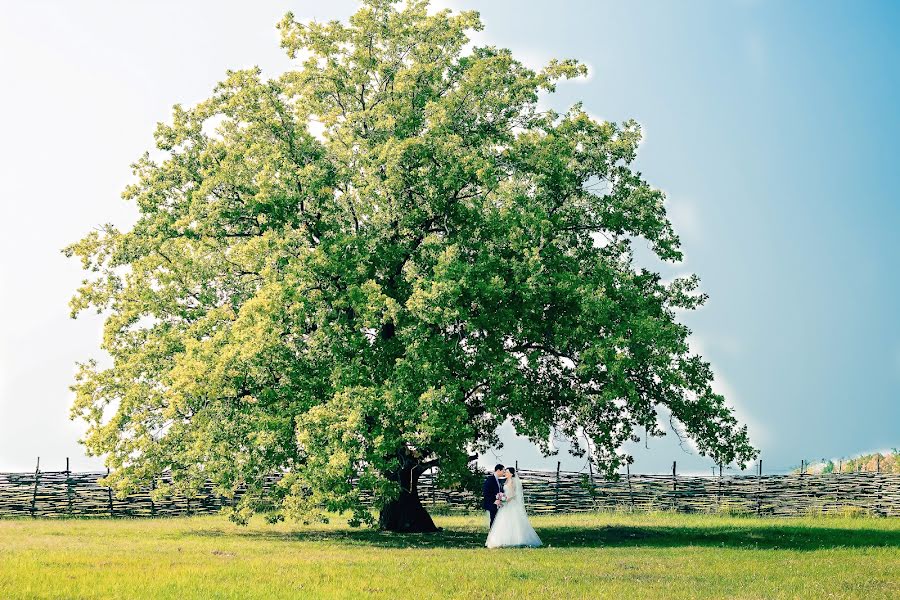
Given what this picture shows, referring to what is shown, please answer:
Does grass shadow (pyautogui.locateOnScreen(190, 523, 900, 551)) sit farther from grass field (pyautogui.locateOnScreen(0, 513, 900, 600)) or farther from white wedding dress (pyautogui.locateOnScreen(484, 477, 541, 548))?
white wedding dress (pyautogui.locateOnScreen(484, 477, 541, 548))

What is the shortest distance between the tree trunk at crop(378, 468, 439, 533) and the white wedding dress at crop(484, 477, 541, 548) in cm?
386

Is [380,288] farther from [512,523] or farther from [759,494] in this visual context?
[759,494]

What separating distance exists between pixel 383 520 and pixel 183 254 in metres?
8.23

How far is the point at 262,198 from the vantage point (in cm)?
2214

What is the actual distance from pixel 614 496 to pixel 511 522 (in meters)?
15.0

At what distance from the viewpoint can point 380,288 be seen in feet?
69.5

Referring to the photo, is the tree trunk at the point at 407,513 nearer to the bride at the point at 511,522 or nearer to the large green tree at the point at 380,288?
the large green tree at the point at 380,288

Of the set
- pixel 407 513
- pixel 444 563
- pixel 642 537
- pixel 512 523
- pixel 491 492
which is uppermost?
pixel 491 492

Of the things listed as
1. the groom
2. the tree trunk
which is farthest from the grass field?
the groom

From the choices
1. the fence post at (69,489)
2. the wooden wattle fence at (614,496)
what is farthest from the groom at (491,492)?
the fence post at (69,489)

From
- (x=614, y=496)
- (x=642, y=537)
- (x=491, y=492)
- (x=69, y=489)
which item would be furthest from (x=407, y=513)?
(x=69, y=489)

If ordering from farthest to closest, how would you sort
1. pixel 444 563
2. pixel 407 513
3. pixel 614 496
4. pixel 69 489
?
pixel 614 496
pixel 69 489
pixel 407 513
pixel 444 563

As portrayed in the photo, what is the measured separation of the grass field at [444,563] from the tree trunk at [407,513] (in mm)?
563

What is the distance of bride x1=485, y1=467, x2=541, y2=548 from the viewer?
68.0ft
